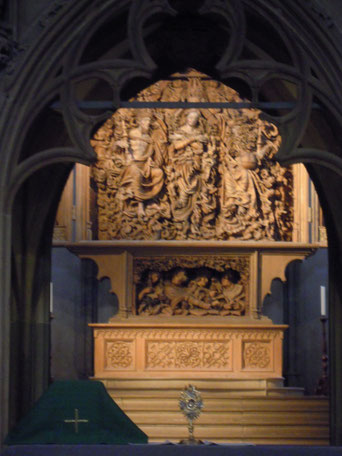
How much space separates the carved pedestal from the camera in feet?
43.2

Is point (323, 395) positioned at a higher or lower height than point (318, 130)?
lower

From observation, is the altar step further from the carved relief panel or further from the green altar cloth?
the green altar cloth

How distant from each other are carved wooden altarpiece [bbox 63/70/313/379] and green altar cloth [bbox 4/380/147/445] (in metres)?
7.11

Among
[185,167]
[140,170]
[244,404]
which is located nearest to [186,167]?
[185,167]

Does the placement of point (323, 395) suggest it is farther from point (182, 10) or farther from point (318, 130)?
point (182, 10)

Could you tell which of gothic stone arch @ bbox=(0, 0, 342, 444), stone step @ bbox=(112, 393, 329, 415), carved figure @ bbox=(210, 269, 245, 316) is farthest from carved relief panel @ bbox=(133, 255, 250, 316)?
gothic stone arch @ bbox=(0, 0, 342, 444)

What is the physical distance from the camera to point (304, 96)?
24.0 feet

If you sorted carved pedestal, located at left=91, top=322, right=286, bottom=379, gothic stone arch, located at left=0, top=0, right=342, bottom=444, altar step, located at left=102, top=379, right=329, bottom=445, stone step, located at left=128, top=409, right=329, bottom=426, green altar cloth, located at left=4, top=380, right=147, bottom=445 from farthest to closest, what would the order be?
carved pedestal, located at left=91, top=322, right=286, bottom=379 → stone step, located at left=128, top=409, right=329, bottom=426 → altar step, located at left=102, top=379, right=329, bottom=445 → gothic stone arch, located at left=0, top=0, right=342, bottom=444 → green altar cloth, located at left=4, top=380, right=147, bottom=445

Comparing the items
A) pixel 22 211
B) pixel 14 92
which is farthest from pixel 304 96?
pixel 22 211

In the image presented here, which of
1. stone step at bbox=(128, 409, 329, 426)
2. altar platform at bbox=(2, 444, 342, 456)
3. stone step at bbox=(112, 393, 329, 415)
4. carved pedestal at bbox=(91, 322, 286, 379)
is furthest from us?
carved pedestal at bbox=(91, 322, 286, 379)

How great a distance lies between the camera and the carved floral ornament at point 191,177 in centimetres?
1359

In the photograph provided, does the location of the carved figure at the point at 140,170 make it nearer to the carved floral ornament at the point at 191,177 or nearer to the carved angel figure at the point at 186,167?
the carved floral ornament at the point at 191,177

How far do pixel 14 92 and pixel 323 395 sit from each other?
7026 millimetres

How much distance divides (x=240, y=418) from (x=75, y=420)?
6.55 meters
